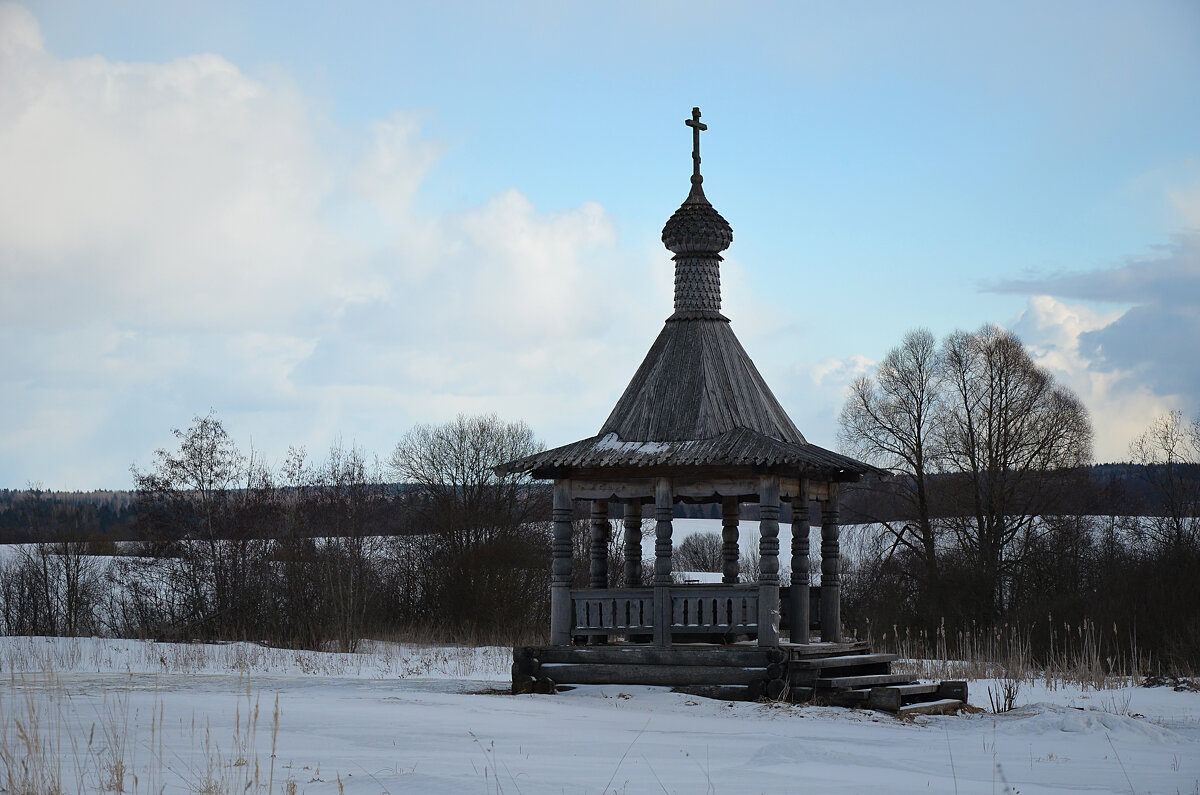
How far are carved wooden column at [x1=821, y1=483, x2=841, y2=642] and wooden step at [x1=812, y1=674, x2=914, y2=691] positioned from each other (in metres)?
1.23

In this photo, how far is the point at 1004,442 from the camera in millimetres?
38375

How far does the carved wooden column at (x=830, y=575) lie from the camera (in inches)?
603

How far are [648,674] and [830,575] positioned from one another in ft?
9.52

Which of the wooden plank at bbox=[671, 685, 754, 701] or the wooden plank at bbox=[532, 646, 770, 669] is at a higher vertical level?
the wooden plank at bbox=[532, 646, 770, 669]

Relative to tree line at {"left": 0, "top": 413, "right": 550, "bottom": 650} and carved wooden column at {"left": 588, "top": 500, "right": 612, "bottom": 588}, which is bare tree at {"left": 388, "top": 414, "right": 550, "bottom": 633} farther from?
carved wooden column at {"left": 588, "top": 500, "right": 612, "bottom": 588}

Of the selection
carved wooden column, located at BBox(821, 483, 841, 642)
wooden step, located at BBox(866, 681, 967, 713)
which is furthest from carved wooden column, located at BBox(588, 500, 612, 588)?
wooden step, located at BBox(866, 681, 967, 713)

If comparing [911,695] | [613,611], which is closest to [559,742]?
[613,611]

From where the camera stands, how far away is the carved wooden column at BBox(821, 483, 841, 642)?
15.3m

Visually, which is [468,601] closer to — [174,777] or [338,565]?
[338,565]

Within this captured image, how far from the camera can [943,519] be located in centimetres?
3856

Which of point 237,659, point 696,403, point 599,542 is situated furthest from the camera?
point 237,659

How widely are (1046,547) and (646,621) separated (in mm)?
22521

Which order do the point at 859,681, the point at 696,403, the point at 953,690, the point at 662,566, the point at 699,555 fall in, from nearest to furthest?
1. the point at 859,681
2. the point at 953,690
3. the point at 662,566
4. the point at 696,403
5. the point at 699,555

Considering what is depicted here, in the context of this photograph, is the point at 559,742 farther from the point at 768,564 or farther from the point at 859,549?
the point at 859,549
